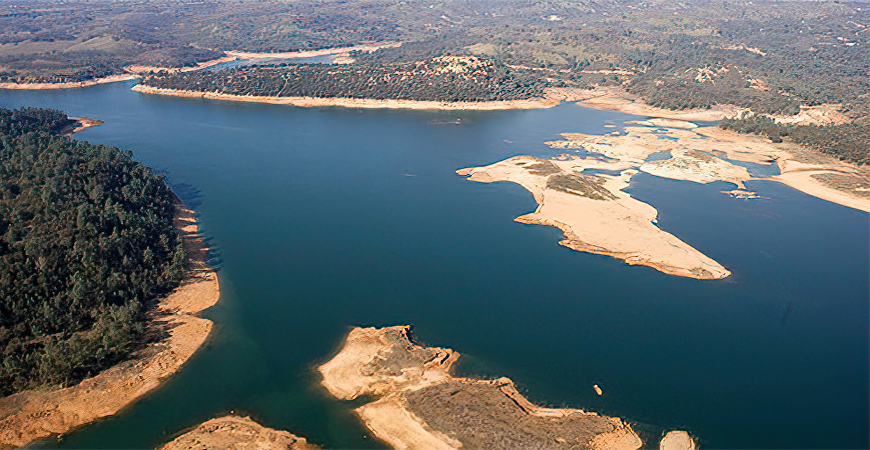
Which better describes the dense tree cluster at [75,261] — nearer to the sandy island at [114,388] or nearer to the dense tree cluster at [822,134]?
the sandy island at [114,388]

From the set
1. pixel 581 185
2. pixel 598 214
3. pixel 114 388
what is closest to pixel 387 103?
pixel 581 185

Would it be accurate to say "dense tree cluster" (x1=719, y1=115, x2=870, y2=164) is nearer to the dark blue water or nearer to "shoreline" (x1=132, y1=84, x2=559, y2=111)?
the dark blue water

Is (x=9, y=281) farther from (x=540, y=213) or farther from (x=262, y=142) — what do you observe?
(x=262, y=142)

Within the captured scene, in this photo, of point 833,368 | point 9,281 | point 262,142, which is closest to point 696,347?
point 833,368

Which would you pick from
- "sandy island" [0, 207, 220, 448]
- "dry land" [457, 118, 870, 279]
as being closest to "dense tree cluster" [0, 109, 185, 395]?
"sandy island" [0, 207, 220, 448]

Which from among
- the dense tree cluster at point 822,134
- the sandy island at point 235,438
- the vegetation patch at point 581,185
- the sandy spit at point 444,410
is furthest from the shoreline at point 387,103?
the sandy island at point 235,438

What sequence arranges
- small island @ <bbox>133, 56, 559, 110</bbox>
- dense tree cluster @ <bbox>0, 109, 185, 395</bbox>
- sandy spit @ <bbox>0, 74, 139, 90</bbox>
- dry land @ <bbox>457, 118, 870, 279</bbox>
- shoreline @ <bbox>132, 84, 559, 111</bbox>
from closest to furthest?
1. dense tree cluster @ <bbox>0, 109, 185, 395</bbox>
2. dry land @ <bbox>457, 118, 870, 279</bbox>
3. shoreline @ <bbox>132, 84, 559, 111</bbox>
4. small island @ <bbox>133, 56, 559, 110</bbox>
5. sandy spit @ <bbox>0, 74, 139, 90</bbox>
